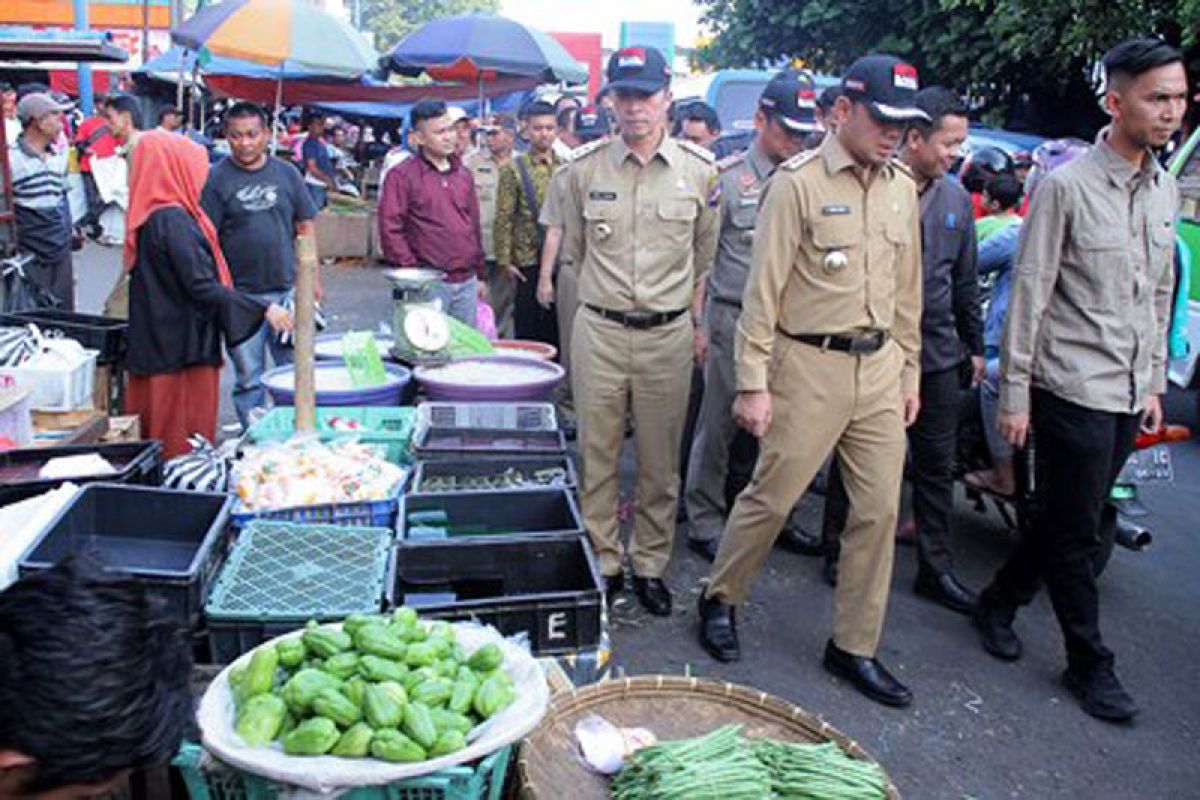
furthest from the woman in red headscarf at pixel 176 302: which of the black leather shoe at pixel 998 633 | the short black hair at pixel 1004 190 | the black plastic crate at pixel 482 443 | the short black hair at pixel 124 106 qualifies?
the short black hair at pixel 124 106

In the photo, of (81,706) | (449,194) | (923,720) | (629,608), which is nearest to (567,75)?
(449,194)

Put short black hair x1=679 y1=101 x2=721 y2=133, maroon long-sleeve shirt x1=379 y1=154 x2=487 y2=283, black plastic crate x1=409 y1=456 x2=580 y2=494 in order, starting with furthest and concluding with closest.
→ short black hair x1=679 y1=101 x2=721 y2=133 → maroon long-sleeve shirt x1=379 y1=154 x2=487 y2=283 → black plastic crate x1=409 y1=456 x2=580 y2=494

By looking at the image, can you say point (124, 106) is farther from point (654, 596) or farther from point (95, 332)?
point (654, 596)

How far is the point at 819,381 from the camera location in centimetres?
373

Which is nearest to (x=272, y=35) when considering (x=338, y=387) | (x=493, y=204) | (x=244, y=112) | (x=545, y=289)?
(x=493, y=204)

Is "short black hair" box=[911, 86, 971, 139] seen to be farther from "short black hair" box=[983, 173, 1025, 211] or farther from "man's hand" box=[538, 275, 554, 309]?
"man's hand" box=[538, 275, 554, 309]

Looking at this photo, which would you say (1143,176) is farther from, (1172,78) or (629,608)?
(629,608)

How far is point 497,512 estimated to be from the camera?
3.84 metres

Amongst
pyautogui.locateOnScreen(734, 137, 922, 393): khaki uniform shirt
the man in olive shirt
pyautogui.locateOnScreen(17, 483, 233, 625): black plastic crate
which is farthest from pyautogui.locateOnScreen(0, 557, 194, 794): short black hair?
the man in olive shirt

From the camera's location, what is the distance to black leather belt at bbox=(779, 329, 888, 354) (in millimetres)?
3732

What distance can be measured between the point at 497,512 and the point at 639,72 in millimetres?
1834

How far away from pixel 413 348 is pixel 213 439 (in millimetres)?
1197

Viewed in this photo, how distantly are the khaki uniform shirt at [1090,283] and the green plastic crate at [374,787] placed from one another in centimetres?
230

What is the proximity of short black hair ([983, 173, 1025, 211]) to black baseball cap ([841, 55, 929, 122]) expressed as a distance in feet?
7.16
